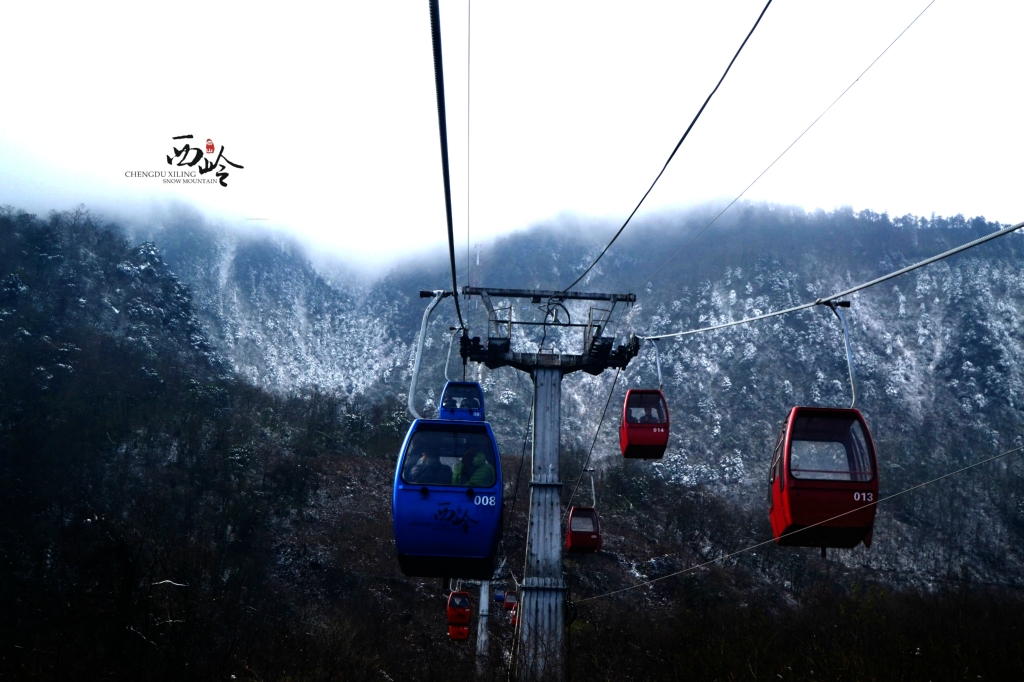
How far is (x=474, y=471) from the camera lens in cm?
1078

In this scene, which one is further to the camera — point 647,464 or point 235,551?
point 647,464

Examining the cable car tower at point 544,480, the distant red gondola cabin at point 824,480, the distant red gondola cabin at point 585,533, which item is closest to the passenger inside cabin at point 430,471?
the cable car tower at point 544,480

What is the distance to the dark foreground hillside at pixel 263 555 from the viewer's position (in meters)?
27.4

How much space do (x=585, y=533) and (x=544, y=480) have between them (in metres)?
9.89

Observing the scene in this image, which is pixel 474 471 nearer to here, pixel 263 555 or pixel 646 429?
pixel 646 429

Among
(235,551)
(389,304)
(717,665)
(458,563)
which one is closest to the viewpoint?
(458,563)

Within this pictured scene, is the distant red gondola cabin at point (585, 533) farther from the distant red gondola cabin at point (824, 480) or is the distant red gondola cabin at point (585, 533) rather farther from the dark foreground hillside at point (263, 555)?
the distant red gondola cabin at point (824, 480)

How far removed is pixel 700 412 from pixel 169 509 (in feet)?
186

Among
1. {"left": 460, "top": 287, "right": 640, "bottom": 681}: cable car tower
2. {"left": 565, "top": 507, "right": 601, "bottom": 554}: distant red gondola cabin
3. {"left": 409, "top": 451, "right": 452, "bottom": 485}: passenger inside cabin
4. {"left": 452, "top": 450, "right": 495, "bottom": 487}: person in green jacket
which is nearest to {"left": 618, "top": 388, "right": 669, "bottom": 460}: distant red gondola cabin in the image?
{"left": 460, "top": 287, "right": 640, "bottom": 681}: cable car tower

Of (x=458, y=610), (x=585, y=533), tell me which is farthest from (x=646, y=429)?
(x=458, y=610)

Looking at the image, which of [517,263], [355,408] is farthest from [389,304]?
[355,408]

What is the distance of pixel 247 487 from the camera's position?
5419 centimetres

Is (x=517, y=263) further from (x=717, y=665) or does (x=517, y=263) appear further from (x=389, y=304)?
(x=717, y=665)

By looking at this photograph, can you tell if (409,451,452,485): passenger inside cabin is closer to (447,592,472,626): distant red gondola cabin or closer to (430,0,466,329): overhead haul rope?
(430,0,466,329): overhead haul rope
